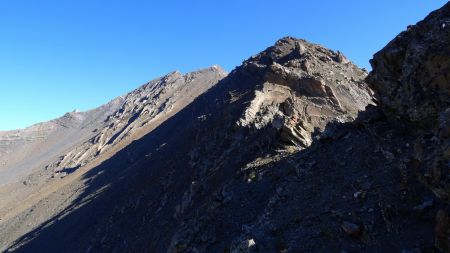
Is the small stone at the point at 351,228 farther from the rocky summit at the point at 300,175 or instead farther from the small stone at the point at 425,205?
the small stone at the point at 425,205

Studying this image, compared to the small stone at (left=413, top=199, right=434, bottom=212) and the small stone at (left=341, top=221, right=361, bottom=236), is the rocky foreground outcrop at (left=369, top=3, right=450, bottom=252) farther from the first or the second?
the small stone at (left=341, top=221, right=361, bottom=236)

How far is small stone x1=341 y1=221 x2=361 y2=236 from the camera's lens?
1223cm

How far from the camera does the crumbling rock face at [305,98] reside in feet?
84.1

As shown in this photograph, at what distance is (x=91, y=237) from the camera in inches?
1617

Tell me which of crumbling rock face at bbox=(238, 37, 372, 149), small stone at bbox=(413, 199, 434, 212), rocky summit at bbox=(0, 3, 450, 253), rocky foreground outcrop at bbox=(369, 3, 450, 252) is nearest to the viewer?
rocky foreground outcrop at bbox=(369, 3, 450, 252)

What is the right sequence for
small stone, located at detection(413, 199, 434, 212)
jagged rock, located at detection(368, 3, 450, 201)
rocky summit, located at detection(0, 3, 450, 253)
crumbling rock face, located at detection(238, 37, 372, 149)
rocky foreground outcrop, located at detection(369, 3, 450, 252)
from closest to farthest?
rocky foreground outcrop, located at detection(369, 3, 450, 252)
jagged rock, located at detection(368, 3, 450, 201)
small stone, located at detection(413, 199, 434, 212)
rocky summit, located at detection(0, 3, 450, 253)
crumbling rock face, located at detection(238, 37, 372, 149)

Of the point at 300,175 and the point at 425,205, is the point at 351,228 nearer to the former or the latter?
the point at 425,205

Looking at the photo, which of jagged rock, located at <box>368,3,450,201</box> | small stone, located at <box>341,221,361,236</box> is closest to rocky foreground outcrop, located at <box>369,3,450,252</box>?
jagged rock, located at <box>368,3,450,201</box>

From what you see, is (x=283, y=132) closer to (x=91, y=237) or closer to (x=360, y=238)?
(x=360, y=238)

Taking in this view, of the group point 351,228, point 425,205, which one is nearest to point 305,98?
point 351,228

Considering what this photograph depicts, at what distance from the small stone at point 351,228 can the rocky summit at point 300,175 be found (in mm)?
38

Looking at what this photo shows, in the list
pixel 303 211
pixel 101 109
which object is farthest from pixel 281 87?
pixel 101 109

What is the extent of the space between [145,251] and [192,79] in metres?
98.2

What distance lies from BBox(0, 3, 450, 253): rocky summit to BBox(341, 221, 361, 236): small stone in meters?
0.04
